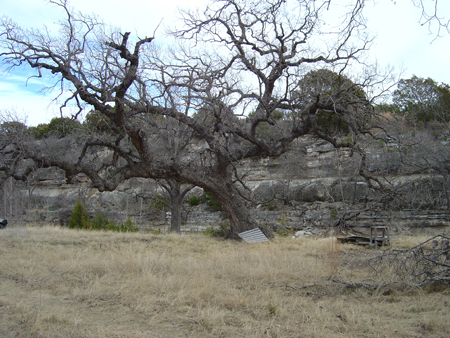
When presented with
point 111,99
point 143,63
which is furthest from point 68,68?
point 143,63

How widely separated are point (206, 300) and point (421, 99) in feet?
86.0

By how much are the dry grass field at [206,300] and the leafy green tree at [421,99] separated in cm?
2084

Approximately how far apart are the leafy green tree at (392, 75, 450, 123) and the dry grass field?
68.4 ft

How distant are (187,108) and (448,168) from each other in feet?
33.0

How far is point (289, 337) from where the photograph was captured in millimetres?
3818

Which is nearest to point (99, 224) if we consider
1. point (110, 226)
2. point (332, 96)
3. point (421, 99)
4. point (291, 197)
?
point (110, 226)

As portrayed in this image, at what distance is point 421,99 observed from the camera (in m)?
26.0

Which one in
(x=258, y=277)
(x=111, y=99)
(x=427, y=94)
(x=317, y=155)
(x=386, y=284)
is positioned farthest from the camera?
(x=317, y=155)

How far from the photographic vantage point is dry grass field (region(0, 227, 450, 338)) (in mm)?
4059

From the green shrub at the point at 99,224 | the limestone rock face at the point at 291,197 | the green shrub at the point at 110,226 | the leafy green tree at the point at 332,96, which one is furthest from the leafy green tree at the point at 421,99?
the green shrub at the point at 99,224

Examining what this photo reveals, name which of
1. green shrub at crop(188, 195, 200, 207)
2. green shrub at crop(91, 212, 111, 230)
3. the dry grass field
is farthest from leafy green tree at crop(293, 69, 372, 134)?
green shrub at crop(188, 195, 200, 207)

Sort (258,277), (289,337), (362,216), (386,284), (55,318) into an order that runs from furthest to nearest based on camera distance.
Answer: (362,216) < (258,277) < (386,284) < (55,318) < (289,337)

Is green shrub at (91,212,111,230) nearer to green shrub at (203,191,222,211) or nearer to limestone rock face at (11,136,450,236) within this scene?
limestone rock face at (11,136,450,236)

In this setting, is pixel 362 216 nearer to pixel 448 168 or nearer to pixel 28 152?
pixel 448 168
